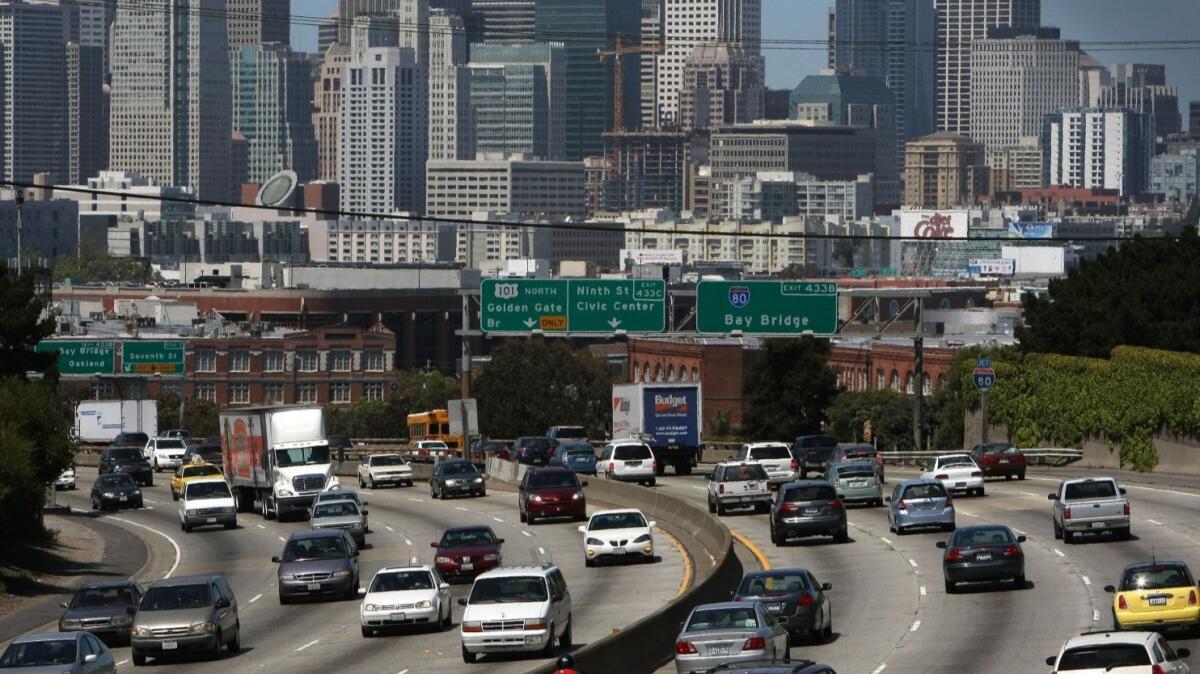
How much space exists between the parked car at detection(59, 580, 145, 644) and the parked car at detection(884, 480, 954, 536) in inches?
764

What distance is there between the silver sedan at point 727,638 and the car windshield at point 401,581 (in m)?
8.94

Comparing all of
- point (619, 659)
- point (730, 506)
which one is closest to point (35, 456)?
point (730, 506)

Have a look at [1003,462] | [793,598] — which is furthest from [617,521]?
[1003,462]

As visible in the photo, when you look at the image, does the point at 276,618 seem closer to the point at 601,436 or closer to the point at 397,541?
the point at 397,541

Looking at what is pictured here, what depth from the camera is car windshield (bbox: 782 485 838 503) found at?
2386 inches

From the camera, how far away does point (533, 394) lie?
156000 mm

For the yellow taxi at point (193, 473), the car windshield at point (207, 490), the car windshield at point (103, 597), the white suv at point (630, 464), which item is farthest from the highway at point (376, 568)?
the white suv at point (630, 464)

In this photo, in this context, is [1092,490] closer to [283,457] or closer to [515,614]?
[515,614]

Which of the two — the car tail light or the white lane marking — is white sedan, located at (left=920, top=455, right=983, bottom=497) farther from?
the car tail light

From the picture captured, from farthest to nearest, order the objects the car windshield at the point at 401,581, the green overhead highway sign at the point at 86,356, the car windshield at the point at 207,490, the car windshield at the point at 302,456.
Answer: the green overhead highway sign at the point at 86,356 → the car windshield at the point at 302,456 → the car windshield at the point at 207,490 → the car windshield at the point at 401,581

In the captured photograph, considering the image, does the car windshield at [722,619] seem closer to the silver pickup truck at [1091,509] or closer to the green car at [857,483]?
the silver pickup truck at [1091,509]

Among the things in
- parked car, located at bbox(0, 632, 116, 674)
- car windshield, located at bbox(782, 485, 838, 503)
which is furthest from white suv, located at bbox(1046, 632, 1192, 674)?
car windshield, located at bbox(782, 485, 838, 503)

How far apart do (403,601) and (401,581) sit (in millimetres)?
566

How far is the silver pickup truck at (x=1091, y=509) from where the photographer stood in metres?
57.4
